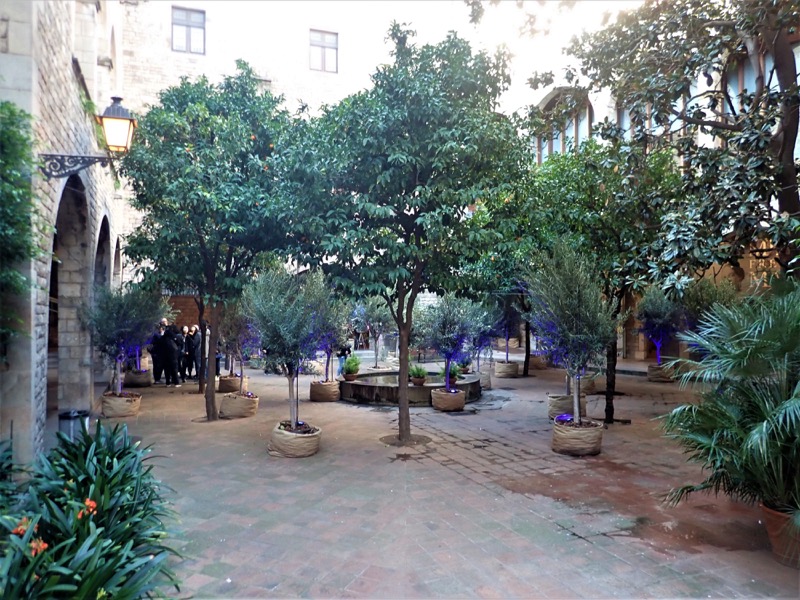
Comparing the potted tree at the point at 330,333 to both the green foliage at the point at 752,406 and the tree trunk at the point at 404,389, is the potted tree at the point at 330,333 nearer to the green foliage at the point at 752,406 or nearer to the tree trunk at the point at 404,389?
the tree trunk at the point at 404,389

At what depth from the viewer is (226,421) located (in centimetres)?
1044

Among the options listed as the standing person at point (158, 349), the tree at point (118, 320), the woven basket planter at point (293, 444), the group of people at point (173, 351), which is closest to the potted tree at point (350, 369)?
the group of people at point (173, 351)

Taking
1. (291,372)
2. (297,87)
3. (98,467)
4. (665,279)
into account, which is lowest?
(98,467)

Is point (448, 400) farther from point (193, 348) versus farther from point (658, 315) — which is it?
point (658, 315)

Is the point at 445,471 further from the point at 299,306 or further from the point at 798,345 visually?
the point at 798,345

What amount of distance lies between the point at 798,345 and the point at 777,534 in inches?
59.5

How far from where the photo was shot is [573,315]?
25.9ft

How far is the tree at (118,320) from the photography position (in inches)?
426

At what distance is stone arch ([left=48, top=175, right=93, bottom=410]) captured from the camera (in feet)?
32.3

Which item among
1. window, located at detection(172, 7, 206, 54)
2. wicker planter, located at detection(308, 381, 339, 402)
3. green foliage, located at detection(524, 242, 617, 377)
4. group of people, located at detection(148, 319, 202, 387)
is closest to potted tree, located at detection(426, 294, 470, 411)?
wicker planter, located at detection(308, 381, 339, 402)

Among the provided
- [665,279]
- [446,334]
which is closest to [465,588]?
[665,279]

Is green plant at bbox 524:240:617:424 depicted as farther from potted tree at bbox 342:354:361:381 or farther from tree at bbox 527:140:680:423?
potted tree at bbox 342:354:361:381

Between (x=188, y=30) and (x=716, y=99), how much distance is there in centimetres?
2243

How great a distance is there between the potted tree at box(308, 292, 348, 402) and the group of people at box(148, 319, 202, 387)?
4.34 m
